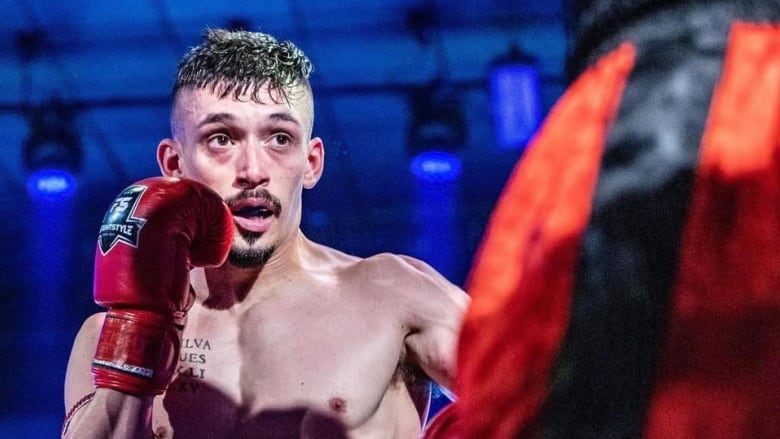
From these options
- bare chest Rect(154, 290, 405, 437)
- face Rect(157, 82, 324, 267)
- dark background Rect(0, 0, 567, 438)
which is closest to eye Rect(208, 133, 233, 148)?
face Rect(157, 82, 324, 267)

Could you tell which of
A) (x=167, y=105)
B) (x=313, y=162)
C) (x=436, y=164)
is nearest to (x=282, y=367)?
(x=313, y=162)

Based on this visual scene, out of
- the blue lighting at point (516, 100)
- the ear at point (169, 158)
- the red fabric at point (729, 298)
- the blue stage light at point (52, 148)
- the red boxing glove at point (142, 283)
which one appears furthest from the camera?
the blue stage light at point (52, 148)

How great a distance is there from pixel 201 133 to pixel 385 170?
4.83m

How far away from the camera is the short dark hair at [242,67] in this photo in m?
2.35

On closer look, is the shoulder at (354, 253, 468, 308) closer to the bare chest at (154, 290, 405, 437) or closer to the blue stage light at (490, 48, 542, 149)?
the bare chest at (154, 290, 405, 437)

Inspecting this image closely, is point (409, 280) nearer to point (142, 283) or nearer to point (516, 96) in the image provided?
point (142, 283)

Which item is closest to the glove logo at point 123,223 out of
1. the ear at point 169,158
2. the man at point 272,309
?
the man at point 272,309

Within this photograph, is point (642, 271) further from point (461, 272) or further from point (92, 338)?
point (461, 272)

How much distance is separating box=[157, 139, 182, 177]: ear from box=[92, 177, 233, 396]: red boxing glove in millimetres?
477

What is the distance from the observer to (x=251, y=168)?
89.7 inches

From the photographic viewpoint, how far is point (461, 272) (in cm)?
759

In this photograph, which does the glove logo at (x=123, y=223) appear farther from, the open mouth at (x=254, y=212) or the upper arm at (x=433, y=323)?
the upper arm at (x=433, y=323)

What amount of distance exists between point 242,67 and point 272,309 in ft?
1.70

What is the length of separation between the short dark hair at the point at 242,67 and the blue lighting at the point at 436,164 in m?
3.16
